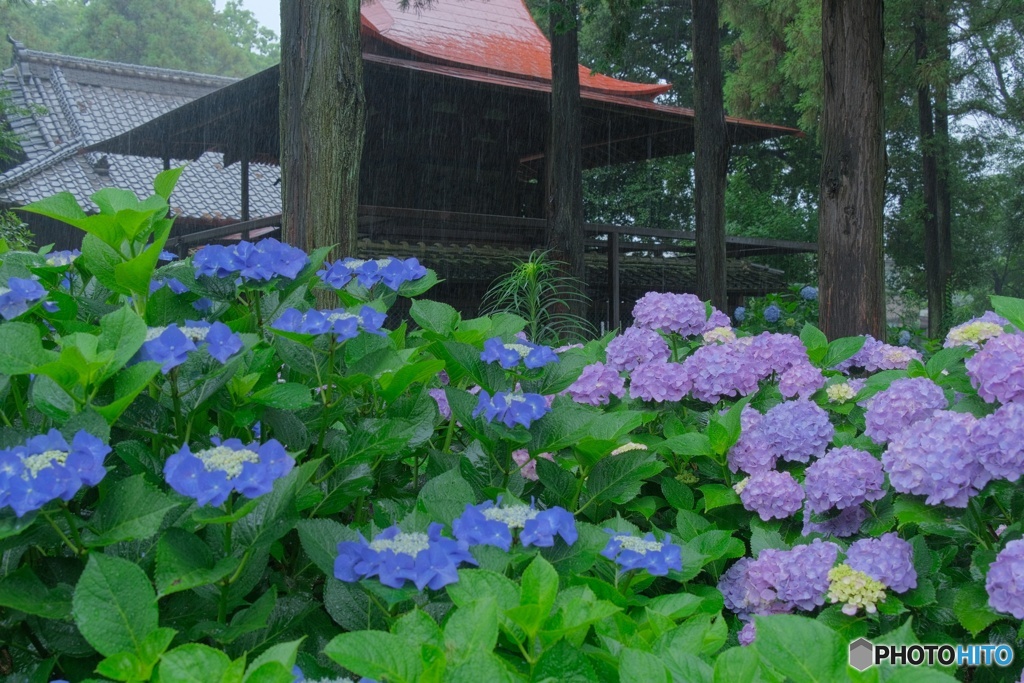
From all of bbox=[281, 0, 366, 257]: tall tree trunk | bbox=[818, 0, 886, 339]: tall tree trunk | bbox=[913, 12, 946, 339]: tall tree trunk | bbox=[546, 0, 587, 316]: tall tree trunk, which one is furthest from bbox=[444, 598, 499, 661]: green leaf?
bbox=[913, 12, 946, 339]: tall tree trunk

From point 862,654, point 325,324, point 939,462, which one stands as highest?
point 325,324

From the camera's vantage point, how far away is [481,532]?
1.07m

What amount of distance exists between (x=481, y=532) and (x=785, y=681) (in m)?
0.35

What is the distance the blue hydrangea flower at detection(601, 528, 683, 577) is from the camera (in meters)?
1.17

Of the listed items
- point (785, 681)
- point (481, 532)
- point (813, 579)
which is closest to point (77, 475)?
point (481, 532)

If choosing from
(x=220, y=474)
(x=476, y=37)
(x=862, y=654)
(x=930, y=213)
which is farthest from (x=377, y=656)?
(x=930, y=213)

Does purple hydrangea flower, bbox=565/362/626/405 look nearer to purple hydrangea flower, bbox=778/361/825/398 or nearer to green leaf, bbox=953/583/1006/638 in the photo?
purple hydrangea flower, bbox=778/361/825/398

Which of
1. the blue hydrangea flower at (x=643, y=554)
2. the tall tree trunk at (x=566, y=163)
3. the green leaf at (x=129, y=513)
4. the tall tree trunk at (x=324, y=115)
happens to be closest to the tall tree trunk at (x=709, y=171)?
the tall tree trunk at (x=566, y=163)

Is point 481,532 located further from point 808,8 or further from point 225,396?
point 808,8

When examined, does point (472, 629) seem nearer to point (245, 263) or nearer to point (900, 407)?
point (245, 263)

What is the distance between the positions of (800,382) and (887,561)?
2.28ft

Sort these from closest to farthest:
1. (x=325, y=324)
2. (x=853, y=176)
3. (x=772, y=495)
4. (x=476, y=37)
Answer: (x=325, y=324)
(x=772, y=495)
(x=853, y=176)
(x=476, y=37)

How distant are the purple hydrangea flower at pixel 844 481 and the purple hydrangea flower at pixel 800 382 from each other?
1.55 ft

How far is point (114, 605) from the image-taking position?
0.90 m
